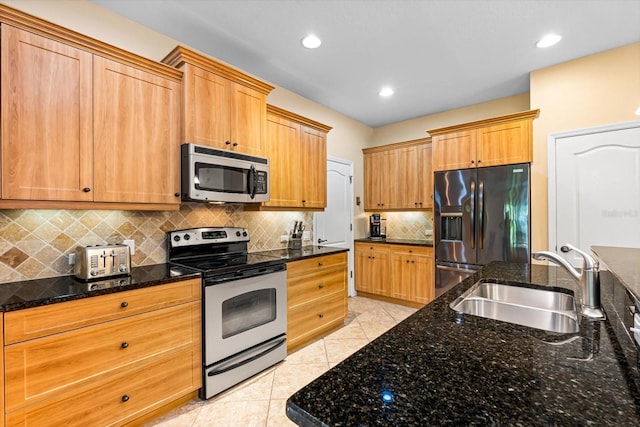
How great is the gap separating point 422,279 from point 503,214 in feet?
4.25

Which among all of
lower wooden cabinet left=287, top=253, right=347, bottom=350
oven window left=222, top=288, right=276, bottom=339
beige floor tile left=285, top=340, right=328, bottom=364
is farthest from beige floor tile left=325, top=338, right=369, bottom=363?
oven window left=222, top=288, right=276, bottom=339

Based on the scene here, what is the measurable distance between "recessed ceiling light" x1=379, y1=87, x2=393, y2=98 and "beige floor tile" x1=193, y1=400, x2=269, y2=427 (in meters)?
3.47

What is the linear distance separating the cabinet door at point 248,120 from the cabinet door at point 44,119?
102cm

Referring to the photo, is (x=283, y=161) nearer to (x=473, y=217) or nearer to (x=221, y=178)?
(x=221, y=178)

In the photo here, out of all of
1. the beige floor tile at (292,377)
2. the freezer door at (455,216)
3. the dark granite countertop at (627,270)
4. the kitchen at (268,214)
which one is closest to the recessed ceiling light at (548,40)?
the kitchen at (268,214)

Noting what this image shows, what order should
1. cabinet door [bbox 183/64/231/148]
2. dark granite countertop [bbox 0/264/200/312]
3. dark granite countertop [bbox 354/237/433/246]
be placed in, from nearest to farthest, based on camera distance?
dark granite countertop [bbox 0/264/200/312] < cabinet door [bbox 183/64/231/148] < dark granite countertop [bbox 354/237/433/246]

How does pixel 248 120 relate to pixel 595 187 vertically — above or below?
above

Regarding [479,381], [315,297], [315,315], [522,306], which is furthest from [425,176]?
[479,381]

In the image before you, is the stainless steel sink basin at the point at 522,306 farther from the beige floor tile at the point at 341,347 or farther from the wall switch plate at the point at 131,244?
the wall switch plate at the point at 131,244

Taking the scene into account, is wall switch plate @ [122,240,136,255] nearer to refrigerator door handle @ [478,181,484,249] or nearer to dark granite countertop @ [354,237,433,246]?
dark granite countertop @ [354,237,433,246]

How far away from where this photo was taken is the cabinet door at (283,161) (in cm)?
307

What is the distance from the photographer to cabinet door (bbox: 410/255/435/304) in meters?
3.90

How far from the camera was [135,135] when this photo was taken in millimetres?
2057

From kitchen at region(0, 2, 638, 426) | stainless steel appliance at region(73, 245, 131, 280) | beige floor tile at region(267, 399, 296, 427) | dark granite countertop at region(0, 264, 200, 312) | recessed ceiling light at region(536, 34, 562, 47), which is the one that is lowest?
beige floor tile at region(267, 399, 296, 427)
